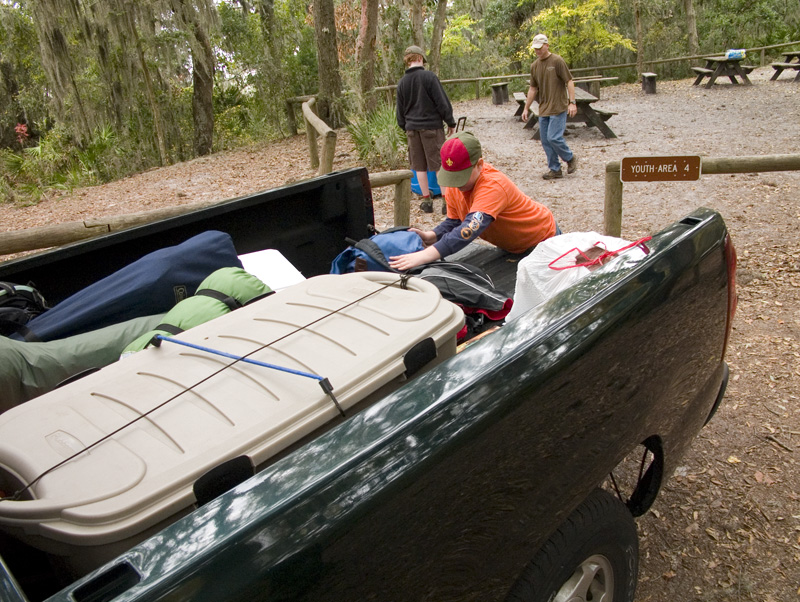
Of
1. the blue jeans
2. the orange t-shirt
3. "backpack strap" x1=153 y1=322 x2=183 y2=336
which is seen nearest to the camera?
"backpack strap" x1=153 y1=322 x2=183 y2=336

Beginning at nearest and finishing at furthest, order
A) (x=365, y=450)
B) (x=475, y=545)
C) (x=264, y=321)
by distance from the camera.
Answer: (x=365, y=450)
(x=475, y=545)
(x=264, y=321)

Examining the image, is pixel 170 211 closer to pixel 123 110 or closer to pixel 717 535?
pixel 717 535

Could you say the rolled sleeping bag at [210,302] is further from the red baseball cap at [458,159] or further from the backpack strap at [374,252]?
the red baseball cap at [458,159]

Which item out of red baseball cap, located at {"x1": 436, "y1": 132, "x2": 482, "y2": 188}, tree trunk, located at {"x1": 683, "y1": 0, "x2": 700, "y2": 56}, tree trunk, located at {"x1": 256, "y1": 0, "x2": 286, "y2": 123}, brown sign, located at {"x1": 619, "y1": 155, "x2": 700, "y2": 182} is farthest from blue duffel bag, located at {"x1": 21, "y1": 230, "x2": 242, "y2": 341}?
tree trunk, located at {"x1": 683, "y1": 0, "x2": 700, "y2": 56}

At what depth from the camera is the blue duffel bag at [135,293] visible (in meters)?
2.62

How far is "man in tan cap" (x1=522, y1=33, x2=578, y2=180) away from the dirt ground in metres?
0.41

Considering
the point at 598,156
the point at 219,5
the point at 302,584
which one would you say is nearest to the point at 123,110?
the point at 219,5

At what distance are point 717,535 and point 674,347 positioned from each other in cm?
113

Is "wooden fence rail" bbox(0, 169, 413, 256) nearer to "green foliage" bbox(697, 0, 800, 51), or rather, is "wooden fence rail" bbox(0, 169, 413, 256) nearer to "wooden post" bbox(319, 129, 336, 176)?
"wooden post" bbox(319, 129, 336, 176)

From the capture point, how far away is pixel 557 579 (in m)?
1.87

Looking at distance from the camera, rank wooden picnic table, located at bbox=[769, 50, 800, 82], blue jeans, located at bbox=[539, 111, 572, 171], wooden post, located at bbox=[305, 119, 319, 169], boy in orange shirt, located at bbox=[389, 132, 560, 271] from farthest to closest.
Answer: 1. wooden picnic table, located at bbox=[769, 50, 800, 82]
2. wooden post, located at bbox=[305, 119, 319, 169]
3. blue jeans, located at bbox=[539, 111, 572, 171]
4. boy in orange shirt, located at bbox=[389, 132, 560, 271]

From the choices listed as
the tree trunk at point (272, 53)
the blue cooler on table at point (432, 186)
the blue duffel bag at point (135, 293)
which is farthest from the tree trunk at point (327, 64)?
the blue duffel bag at point (135, 293)

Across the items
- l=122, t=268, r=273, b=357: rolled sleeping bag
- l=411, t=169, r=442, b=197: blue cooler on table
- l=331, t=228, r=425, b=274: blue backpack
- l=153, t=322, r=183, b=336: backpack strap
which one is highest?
l=122, t=268, r=273, b=357: rolled sleeping bag

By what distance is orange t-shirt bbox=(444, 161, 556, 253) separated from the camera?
3.77m
